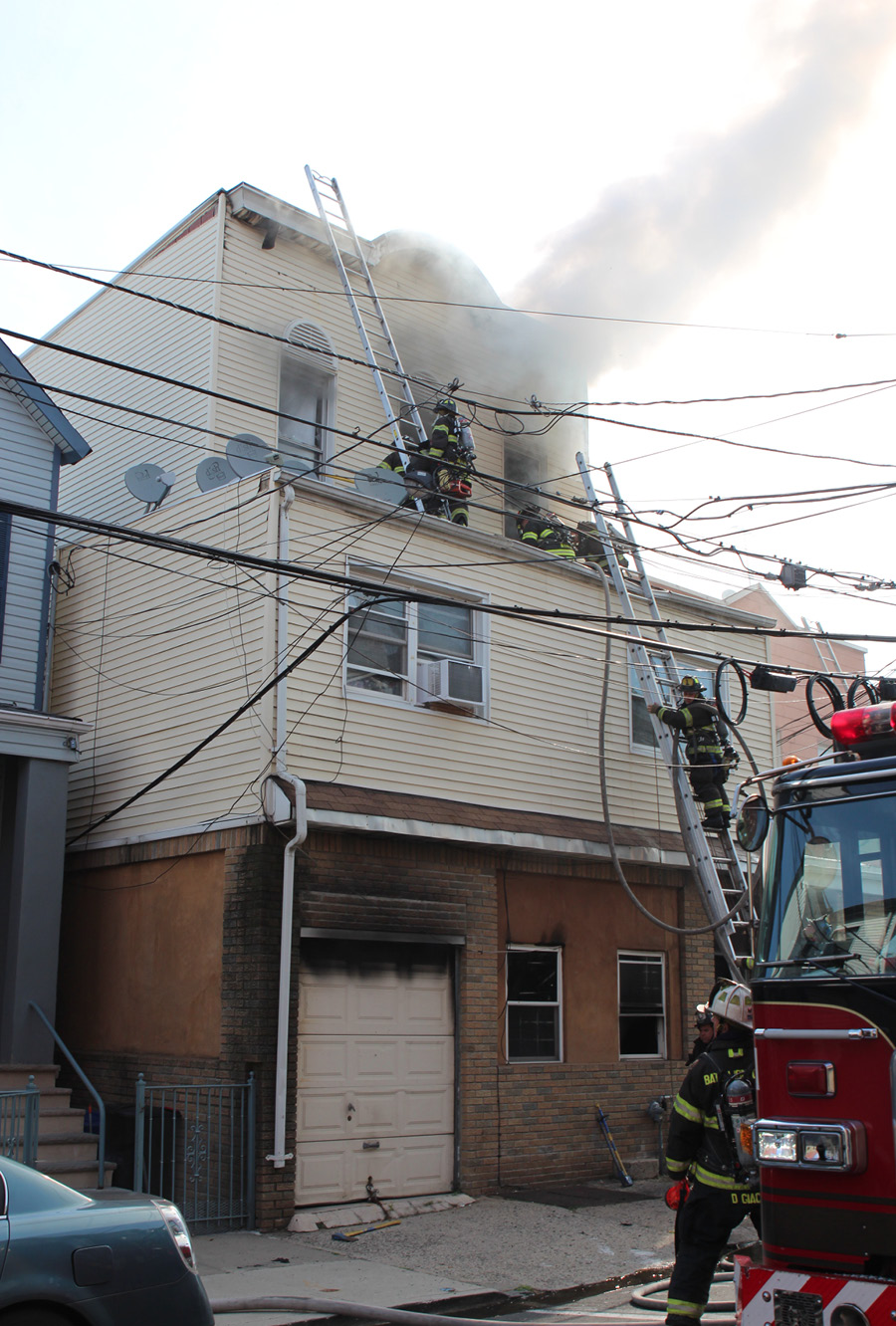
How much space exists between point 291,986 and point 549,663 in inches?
190

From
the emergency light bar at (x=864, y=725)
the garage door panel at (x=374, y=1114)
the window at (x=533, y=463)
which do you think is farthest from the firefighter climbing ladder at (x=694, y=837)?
the emergency light bar at (x=864, y=725)

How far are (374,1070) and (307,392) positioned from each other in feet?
28.1

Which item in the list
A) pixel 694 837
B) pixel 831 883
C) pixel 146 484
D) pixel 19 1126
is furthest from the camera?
pixel 146 484

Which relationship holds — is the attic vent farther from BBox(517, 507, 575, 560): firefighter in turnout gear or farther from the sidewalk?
the sidewalk

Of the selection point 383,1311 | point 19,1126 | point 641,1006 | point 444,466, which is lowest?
point 383,1311

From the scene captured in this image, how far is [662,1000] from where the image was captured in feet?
44.4

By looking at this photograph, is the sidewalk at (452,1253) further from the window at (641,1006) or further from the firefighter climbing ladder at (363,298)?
the firefighter climbing ladder at (363,298)

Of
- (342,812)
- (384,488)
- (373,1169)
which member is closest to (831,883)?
(342,812)

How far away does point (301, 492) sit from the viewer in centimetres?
1123

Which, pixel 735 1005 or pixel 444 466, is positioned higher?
pixel 444 466

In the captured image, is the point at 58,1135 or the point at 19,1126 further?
the point at 58,1135

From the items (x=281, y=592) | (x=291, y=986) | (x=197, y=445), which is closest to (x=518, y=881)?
(x=291, y=986)

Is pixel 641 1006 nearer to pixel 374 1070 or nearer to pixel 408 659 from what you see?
pixel 374 1070

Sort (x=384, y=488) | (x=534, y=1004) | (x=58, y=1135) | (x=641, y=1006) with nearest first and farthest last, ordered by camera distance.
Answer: (x=58, y=1135) < (x=534, y=1004) < (x=384, y=488) < (x=641, y=1006)
